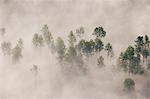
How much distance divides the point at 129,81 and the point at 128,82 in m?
0.79

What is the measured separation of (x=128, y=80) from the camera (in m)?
200

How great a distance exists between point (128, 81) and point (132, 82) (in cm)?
210

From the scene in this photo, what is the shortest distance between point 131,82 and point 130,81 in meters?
0.85

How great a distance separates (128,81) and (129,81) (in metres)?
0.50

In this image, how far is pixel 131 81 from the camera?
199500 mm

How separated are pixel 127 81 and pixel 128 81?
0.53 metres

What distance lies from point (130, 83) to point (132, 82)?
3.64 feet

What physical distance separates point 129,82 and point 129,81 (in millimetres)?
521

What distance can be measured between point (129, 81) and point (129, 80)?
0.50 m

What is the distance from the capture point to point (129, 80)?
655ft

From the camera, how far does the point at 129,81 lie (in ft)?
655

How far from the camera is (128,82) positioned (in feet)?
656

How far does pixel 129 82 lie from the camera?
19962cm

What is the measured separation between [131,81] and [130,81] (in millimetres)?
528
